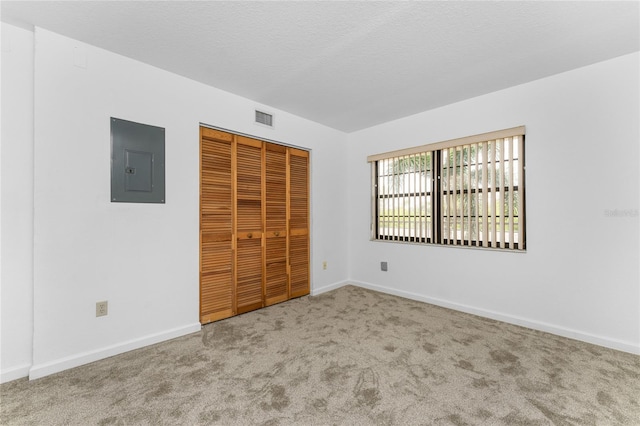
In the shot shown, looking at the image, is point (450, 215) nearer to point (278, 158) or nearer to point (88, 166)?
point (278, 158)

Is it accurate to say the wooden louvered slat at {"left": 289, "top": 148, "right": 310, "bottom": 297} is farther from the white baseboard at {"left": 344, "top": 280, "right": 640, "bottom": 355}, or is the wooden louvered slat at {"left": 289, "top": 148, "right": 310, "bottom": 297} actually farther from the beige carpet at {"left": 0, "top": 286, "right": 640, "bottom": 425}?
the white baseboard at {"left": 344, "top": 280, "right": 640, "bottom": 355}

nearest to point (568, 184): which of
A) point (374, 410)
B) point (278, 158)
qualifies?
point (374, 410)

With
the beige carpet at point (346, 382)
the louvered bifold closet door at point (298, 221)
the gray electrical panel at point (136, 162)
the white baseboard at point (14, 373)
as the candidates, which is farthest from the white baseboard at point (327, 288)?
the white baseboard at point (14, 373)

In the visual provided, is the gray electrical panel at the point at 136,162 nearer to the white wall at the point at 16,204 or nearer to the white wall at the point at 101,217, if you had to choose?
the white wall at the point at 101,217

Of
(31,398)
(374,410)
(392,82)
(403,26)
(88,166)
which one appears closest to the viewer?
(374,410)

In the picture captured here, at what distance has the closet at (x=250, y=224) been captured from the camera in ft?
9.65

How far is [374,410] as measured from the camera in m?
1.62

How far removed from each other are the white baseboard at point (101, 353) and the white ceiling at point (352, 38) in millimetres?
2438

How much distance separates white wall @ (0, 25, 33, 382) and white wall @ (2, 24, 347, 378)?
0.03m

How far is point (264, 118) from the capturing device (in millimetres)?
3432

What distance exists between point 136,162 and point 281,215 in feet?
5.68

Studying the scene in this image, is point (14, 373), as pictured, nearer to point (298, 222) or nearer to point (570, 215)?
point (298, 222)

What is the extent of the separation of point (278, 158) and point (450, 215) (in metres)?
2.31

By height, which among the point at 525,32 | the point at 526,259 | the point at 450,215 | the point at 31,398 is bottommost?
the point at 31,398
